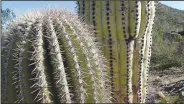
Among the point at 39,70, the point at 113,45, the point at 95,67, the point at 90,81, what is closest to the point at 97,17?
the point at 113,45

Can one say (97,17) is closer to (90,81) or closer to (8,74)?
(90,81)

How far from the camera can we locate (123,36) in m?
3.19

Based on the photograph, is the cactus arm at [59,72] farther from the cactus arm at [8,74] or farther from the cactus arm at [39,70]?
the cactus arm at [8,74]

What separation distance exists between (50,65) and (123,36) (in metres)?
0.89

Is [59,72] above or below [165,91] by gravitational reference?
above

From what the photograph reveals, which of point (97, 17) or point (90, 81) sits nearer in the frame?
point (90, 81)

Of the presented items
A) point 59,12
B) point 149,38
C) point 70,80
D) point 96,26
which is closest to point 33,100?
point 70,80

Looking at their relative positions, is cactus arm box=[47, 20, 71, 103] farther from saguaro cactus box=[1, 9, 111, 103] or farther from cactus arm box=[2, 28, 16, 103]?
cactus arm box=[2, 28, 16, 103]

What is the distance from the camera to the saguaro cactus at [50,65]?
244 centimetres

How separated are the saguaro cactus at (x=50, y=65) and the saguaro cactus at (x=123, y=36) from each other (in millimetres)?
508

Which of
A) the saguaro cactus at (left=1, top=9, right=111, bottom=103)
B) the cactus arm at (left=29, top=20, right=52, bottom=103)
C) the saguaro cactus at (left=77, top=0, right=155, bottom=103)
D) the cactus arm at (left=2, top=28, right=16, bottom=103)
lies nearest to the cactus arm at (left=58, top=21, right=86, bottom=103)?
the saguaro cactus at (left=1, top=9, right=111, bottom=103)

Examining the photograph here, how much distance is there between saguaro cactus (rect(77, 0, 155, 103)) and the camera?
3.11 metres

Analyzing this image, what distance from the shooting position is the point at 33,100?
2.46 m

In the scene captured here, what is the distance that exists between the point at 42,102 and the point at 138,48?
1216 mm
